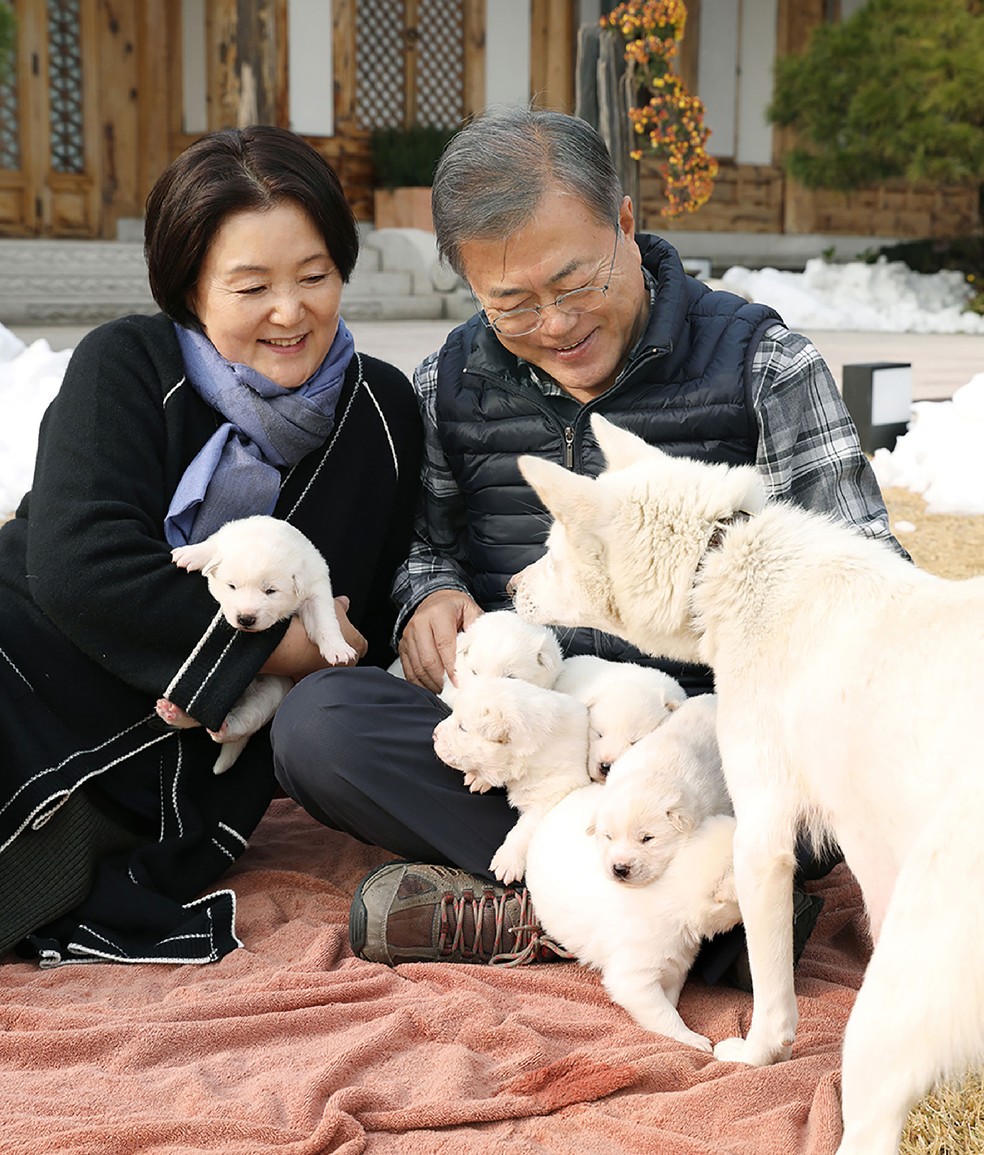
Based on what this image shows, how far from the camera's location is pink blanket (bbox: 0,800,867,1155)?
7.22ft

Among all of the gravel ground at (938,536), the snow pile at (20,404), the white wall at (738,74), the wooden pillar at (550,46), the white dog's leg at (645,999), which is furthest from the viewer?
the white wall at (738,74)

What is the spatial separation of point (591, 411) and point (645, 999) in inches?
52.2

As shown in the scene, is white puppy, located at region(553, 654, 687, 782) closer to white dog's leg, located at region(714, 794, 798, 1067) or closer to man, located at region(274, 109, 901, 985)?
man, located at region(274, 109, 901, 985)

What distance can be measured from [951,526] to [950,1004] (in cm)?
513

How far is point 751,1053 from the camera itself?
2.42m

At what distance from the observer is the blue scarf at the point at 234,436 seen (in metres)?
3.14

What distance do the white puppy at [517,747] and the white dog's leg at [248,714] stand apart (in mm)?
476

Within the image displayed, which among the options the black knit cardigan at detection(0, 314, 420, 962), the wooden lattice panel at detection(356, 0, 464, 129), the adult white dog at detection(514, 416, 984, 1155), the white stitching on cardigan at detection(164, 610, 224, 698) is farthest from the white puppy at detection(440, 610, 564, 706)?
the wooden lattice panel at detection(356, 0, 464, 129)

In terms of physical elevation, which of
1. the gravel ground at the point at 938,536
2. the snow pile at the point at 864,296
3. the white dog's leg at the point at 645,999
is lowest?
the white dog's leg at the point at 645,999

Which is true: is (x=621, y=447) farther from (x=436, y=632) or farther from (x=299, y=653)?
(x=299, y=653)

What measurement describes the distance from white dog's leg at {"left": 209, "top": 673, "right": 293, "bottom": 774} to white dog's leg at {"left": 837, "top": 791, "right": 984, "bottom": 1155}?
5.37ft

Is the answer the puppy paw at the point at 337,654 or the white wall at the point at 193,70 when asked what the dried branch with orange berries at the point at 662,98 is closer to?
the white wall at the point at 193,70

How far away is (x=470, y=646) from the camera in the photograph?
3145 mm

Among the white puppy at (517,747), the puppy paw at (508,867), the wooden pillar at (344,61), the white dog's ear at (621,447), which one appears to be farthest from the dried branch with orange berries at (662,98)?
the puppy paw at (508,867)
